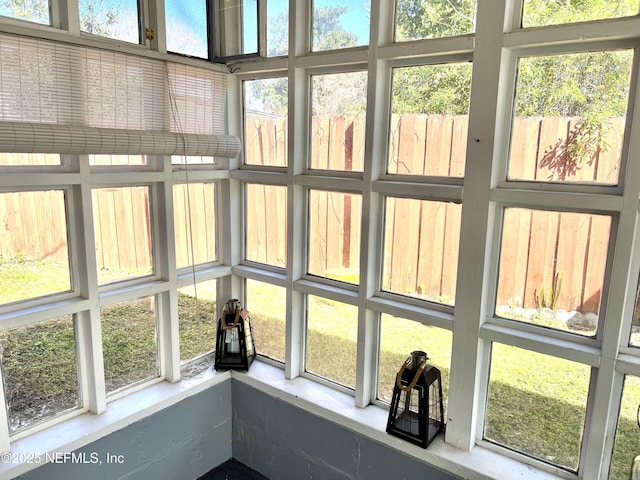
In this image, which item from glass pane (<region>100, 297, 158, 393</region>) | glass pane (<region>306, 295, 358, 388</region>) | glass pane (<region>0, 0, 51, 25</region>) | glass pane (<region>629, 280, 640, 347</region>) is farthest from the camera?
glass pane (<region>306, 295, 358, 388</region>)

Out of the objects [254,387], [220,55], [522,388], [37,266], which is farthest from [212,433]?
[220,55]

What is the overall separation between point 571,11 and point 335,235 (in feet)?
4.72

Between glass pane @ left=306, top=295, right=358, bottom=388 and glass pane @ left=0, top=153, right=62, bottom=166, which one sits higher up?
glass pane @ left=0, top=153, right=62, bottom=166

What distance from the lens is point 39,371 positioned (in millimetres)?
2189

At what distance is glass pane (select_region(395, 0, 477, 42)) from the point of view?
1.95 metres

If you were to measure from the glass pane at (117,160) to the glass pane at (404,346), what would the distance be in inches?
60.5

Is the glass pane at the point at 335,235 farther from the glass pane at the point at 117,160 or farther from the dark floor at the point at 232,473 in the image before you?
the dark floor at the point at 232,473

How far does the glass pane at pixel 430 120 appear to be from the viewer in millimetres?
2027

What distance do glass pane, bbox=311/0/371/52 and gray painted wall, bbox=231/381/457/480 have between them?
1982mm

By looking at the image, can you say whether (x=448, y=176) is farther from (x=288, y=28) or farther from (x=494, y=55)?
(x=288, y=28)

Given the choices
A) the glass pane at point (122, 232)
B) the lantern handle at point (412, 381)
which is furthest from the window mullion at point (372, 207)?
the glass pane at point (122, 232)

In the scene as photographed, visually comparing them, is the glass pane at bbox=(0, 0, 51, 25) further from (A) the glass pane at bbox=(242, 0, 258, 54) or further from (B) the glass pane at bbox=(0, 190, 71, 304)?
(A) the glass pane at bbox=(242, 0, 258, 54)

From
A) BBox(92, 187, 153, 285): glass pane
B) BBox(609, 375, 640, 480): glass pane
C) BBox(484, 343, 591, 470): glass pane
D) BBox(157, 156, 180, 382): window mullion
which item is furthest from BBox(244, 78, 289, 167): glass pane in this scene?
BBox(609, 375, 640, 480): glass pane

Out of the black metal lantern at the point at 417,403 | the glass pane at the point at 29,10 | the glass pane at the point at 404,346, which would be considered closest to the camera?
the glass pane at the point at 29,10
